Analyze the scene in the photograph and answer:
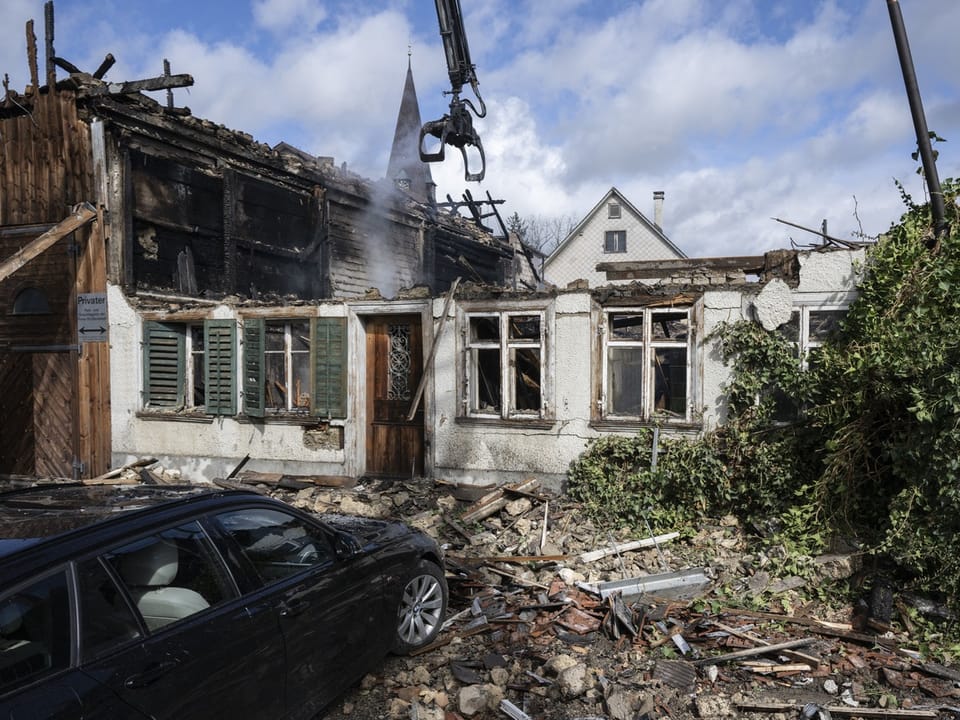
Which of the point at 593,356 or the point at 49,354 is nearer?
the point at 593,356

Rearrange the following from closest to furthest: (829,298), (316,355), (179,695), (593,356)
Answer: (179,695), (829,298), (593,356), (316,355)

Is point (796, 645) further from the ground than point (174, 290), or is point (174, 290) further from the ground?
point (174, 290)

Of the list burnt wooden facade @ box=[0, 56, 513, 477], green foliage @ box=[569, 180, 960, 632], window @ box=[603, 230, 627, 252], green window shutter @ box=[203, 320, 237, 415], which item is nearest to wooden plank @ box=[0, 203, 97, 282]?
burnt wooden facade @ box=[0, 56, 513, 477]

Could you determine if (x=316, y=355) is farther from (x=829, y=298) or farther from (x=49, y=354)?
(x=829, y=298)

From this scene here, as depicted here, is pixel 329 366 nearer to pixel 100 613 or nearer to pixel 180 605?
pixel 180 605

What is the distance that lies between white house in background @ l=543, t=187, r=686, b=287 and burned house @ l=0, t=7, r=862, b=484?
23960 mm

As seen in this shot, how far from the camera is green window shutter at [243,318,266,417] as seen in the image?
1042 cm

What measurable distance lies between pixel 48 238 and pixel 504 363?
7.20 m

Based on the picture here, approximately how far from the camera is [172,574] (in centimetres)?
321

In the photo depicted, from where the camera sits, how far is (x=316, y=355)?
10.2 meters

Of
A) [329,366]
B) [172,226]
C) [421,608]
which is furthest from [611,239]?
[421,608]

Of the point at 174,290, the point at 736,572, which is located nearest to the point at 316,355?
the point at 174,290

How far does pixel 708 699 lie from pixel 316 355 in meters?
7.20


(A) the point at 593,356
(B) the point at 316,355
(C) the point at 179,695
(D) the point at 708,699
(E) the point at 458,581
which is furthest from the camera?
(B) the point at 316,355
